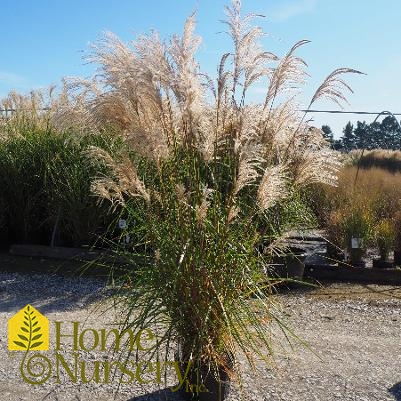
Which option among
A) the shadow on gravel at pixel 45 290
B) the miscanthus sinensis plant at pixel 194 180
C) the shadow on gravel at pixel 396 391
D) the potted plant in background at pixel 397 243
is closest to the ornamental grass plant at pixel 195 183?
the miscanthus sinensis plant at pixel 194 180

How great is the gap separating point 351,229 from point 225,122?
3984mm

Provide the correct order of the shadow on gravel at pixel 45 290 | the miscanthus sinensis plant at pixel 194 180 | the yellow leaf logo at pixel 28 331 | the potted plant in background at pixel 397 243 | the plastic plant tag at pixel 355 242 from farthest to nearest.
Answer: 1. the potted plant in background at pixel 397 243
2. the plastic plant tag at pixel 355 242
3. the shadow on gravel at pixel 45 290
4. the yellow leaf logo at pixel 28 331
5. the miscanthus sinensis plant at pixel 194 180

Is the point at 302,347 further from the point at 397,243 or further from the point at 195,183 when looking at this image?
the point at 397,243

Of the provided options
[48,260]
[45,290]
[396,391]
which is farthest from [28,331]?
[48,260]

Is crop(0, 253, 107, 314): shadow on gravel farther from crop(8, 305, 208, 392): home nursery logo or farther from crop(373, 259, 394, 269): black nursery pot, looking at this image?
crop(373, 259, 394, 269): black nursery pot

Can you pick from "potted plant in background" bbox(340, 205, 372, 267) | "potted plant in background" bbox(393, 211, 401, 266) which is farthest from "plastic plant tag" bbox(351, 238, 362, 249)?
"potted plant in background" bbox(393, 211, 401, 266)

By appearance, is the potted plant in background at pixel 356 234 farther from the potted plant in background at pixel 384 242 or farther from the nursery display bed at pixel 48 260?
the nursery display bed at pixel 48 260

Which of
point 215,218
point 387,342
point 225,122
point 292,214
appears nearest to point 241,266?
point 215,218

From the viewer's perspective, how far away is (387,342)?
14.7 feet

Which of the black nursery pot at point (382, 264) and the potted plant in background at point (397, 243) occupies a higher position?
the potted plant in background at point (397, 243)

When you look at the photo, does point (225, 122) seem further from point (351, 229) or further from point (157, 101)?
point (351, 229)

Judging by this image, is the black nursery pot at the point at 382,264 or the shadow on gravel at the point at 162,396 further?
the black nursery pot at the point at 382,264

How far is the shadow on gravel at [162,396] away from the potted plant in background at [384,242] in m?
4.23

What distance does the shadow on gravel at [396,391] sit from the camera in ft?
11.0
